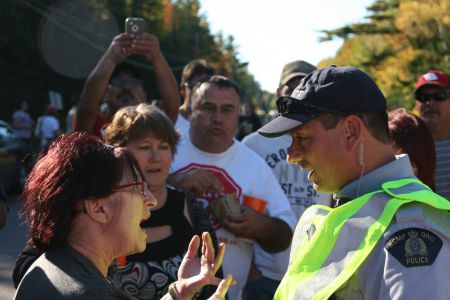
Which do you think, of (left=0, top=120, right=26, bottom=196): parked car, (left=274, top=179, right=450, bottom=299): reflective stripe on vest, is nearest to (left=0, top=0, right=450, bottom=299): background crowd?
(left=274, top=179, right=450, bottom=299): reflective stripe on vest

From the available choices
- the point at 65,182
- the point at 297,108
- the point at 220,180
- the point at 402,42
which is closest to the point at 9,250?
the point at 220,180

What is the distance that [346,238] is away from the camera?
7.53 ft

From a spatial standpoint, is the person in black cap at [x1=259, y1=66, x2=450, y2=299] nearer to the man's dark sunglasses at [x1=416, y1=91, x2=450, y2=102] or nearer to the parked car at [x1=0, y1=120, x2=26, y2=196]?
the man's dark sunglasses at [x1=416, y1=91, x2=450, y2=102]

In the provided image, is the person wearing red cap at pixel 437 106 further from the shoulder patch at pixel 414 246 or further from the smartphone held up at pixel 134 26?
the shoulder patch at pixel 414 246

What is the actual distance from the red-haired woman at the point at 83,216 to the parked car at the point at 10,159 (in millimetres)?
11237

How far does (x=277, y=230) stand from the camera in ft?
14.2

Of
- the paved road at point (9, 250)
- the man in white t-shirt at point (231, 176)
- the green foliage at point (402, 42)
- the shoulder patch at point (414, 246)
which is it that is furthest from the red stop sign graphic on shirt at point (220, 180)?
the green foliage at point (402, 42)

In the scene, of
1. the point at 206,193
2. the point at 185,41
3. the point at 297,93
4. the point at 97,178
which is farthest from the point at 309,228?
the point at 185,41

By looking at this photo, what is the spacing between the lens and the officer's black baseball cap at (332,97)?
7.97 ft

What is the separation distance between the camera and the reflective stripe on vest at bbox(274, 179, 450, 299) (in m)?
2.22

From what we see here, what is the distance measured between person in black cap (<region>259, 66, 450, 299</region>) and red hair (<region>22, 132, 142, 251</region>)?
0.62m

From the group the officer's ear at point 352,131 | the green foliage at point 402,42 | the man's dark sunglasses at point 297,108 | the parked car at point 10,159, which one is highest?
the green foliage at point 402,42

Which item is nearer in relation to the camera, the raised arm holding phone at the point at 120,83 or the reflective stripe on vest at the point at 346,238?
the reflective stripe on vest at the point at 346,238

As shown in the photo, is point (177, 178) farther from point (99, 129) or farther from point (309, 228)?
point (309, 228)
